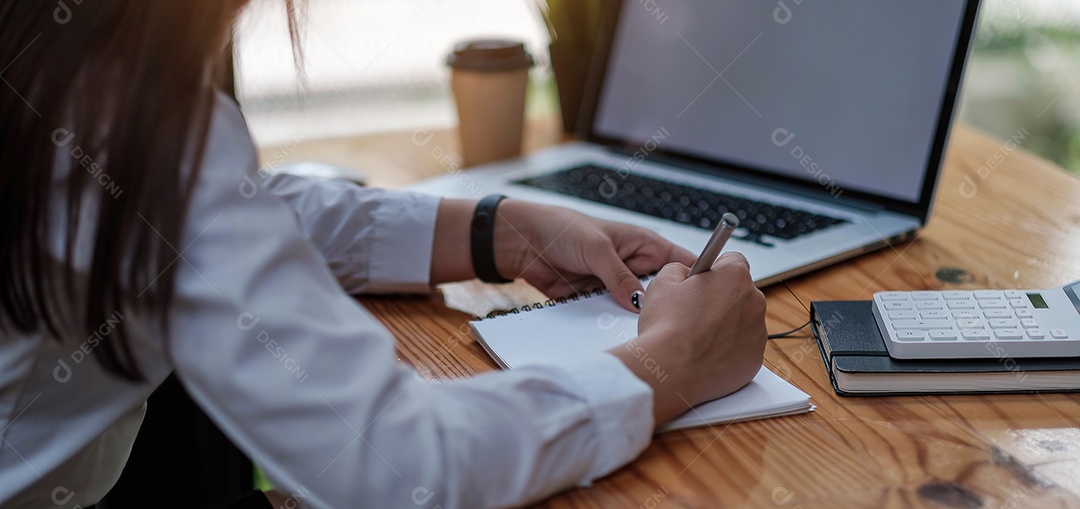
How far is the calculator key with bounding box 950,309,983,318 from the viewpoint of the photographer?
2.33 ft

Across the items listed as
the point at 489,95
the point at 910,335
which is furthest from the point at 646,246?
the point at 489,95

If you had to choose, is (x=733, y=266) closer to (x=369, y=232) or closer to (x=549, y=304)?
(x=549, y=304)

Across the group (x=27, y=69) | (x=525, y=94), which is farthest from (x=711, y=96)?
(x=27, y=69)

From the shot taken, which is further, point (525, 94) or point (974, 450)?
point (525, 94)

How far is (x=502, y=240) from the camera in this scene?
0.89m

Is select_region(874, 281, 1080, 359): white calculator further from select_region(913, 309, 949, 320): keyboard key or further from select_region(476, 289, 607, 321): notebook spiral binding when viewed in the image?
select_region(476, 289, 607, 321): notebook spiral binding

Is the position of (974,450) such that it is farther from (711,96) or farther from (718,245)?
(711,96)

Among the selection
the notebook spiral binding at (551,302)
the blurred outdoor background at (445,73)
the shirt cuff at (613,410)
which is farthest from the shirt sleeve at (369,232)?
the blurred outdoor background at (445,73)

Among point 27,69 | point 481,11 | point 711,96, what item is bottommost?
point 481,11

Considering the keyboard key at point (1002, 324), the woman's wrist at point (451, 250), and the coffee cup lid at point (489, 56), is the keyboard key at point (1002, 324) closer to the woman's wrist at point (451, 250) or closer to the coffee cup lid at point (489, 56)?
the woman's wrist at point (451, 250)

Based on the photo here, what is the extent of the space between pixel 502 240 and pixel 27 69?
0.46 meters

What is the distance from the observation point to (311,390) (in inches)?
19.9

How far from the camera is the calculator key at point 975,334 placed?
2.23 ft

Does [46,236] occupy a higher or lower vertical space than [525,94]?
higher
